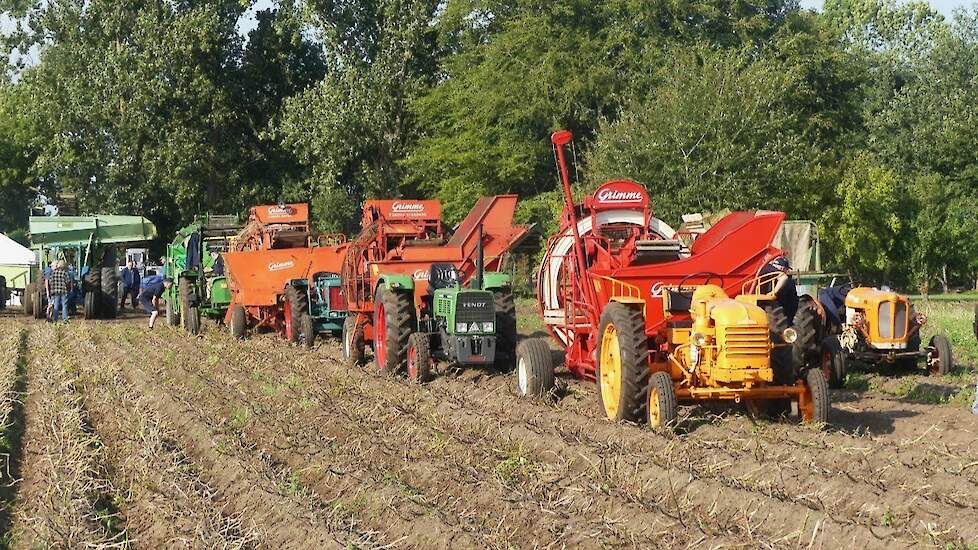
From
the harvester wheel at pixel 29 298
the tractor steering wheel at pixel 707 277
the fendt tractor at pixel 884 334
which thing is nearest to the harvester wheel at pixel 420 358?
the tractor steering wheel at pixel 707 277

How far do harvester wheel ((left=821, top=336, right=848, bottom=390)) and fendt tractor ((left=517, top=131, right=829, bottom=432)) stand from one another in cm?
200

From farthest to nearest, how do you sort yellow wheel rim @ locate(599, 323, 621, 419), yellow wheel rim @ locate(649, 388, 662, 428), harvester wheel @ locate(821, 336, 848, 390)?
harvester wheel @ locate(821, 336, 848, 390), yellow wheel rim @ locate(599, 323, 621, 419), yellow wheel rim @ locate(649, 388, 662, 428)

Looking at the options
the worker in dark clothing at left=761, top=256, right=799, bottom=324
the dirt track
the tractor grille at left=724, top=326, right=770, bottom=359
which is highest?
the worker in dark clothing at left=761, top=256, right=799, bottom=324

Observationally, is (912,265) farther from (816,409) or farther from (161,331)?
(816,409)

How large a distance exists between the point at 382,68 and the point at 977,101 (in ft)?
81.9

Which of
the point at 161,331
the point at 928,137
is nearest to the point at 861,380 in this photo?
the point at 161,331

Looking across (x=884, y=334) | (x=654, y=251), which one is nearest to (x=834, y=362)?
(x=884, y=334)

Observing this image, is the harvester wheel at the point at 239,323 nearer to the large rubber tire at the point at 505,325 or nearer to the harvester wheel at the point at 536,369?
the large rubber tire at the point at 505,325

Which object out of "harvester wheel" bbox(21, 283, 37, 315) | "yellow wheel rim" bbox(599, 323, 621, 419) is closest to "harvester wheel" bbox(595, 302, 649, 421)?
"yellow wheel rim" bbox(599, 323, 621, 419)

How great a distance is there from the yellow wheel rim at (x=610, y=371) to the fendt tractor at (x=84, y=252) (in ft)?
64.0

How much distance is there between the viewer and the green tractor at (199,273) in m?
21.9

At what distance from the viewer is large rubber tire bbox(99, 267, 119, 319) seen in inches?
1101

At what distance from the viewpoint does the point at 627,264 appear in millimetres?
11172

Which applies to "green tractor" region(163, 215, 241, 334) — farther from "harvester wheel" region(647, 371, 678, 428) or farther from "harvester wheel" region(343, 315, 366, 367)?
"harvester wheel" region(647, 371, 678, 428)
